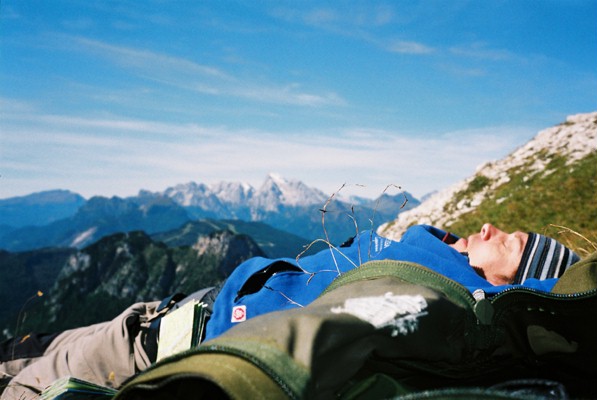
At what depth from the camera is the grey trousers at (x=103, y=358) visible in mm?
4617

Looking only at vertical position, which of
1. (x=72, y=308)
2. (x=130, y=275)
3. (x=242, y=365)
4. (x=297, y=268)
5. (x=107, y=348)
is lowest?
(x=72, y=308)

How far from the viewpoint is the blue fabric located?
3922 mm

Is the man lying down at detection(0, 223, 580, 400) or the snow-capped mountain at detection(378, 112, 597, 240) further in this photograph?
the snow-capped mountain at detection(378, 112, 597, 240)

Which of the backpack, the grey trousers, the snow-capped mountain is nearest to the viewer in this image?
the backpack

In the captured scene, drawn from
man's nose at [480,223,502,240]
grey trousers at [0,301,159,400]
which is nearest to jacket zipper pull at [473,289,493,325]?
man's nose at [480,223,502,240]

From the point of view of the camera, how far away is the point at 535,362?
2.32 m

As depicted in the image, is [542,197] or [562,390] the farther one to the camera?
[542,197]

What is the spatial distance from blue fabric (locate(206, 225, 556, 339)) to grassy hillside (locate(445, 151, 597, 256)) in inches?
426

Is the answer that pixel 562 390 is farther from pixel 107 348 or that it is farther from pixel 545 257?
pixel 107 348

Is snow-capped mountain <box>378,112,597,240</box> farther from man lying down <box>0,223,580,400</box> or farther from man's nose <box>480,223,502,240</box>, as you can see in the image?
man lying down <box>0,223,580,400</box>

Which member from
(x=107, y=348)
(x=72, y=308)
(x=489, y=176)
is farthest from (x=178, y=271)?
(x=107, y=348)

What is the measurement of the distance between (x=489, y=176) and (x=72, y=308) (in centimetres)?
18398

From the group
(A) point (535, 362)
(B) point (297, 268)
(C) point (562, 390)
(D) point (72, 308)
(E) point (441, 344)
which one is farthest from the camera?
(D) point (72, 308)

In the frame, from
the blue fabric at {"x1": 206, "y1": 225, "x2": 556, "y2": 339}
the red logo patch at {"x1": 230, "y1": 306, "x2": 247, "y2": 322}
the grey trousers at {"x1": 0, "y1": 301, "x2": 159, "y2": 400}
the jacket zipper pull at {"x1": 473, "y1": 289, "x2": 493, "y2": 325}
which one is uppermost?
the jacket zipper pull at {"x1": 473, "y1": 289, "x2": 493, "y2": 325}
